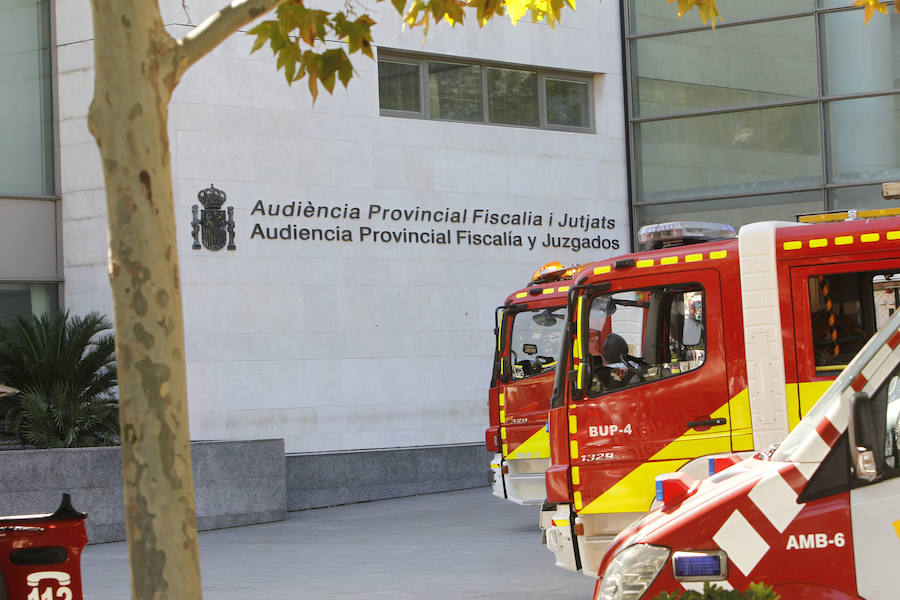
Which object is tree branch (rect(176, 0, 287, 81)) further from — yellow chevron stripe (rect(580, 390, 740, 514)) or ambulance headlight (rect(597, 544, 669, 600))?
yellow chevron stripe (rect(580, 390, 740, 514))

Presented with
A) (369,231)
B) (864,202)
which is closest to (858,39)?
(864,202)

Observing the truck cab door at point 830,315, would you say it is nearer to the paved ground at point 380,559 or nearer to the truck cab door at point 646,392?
the truck cab door at point 646,392

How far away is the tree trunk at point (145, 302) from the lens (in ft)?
13.5

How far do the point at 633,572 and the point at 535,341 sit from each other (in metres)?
9.30

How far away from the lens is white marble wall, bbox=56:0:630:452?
17.7 m

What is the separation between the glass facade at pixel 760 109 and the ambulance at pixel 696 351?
1222 cm

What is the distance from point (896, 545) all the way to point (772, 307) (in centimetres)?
434

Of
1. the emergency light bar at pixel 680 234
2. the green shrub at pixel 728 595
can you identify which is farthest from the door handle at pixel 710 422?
the green shrub at pixel 728 595

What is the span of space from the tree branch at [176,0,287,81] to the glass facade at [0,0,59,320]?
14.1 m

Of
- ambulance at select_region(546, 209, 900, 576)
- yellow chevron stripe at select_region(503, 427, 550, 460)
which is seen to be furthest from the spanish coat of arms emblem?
ambulance at select_region(546, 209, 900, 576)

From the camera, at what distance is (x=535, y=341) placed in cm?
1416

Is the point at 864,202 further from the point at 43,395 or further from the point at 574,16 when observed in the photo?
the point at 43,395

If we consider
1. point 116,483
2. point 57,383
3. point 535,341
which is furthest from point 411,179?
point 116,483

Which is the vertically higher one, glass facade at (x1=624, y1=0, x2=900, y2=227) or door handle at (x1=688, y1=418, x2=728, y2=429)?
glass facade at (x1=624, y1=0, x2=900, y2=227)
